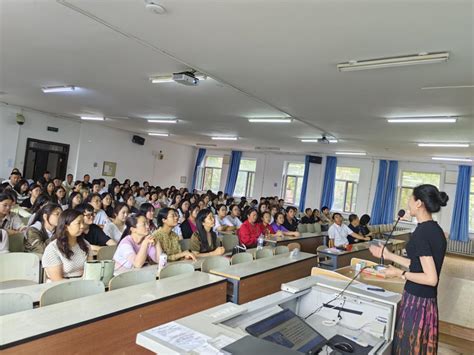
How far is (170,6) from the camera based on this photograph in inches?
115

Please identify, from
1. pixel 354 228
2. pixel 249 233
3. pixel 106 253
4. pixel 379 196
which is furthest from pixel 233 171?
pixel 106 253

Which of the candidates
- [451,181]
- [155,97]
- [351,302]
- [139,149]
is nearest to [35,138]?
[139,149]

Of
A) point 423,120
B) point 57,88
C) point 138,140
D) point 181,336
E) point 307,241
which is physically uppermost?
point 423,120

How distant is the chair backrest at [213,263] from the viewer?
3.42 meters

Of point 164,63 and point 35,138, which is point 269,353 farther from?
point 35,138

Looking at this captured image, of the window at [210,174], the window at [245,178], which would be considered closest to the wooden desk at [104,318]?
the window at [245,178]

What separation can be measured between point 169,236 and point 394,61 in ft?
10.4

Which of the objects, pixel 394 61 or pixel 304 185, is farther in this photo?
pixel 304 185

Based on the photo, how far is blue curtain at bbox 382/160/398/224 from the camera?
12086mm

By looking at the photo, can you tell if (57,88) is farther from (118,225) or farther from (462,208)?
(462,208)

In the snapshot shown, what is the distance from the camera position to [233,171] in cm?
1566

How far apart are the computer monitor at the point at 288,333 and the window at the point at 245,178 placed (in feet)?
45.1

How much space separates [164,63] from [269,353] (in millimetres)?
4130

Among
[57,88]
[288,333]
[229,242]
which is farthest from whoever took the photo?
[57,88]
